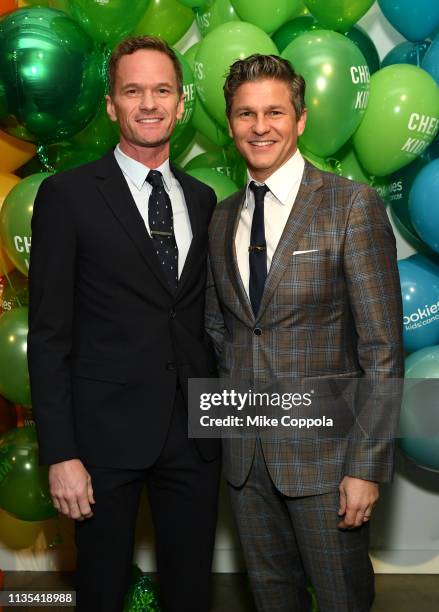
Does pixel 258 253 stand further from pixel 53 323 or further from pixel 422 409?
pixel 422 409

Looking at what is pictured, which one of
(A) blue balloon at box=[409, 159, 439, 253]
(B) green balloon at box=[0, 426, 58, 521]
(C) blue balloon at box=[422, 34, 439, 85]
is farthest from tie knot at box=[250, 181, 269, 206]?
(B) green balloon at box=[0, 426, 58, 521]

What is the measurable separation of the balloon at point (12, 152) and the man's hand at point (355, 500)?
1499 millimetres

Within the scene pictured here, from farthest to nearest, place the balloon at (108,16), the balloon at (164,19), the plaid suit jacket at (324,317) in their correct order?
the balloon at (164,19) < the balloon at (108,16) < the plaid suit jacket at (324,317)

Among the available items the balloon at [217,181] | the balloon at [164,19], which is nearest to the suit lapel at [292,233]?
the balloon at [217,181]

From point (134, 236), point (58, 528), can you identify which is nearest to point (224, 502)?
point (58, 528)

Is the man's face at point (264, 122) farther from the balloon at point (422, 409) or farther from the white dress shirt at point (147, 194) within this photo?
the balloon at point (422, 409)

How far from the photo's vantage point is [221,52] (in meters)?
2.23

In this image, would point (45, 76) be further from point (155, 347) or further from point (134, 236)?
point (155, 347)

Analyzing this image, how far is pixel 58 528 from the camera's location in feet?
9.54

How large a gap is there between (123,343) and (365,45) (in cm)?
137

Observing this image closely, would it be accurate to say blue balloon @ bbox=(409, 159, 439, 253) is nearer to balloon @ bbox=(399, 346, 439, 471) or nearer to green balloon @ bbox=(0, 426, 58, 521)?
balloon @ bbox=(399, 346, 439, 471)

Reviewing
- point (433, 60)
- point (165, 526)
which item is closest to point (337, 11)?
point (433, 60)

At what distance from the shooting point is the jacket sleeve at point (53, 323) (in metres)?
1.75

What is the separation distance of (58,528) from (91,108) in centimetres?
153
